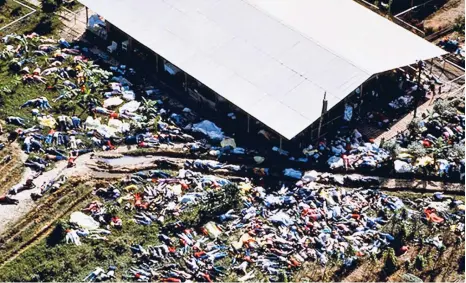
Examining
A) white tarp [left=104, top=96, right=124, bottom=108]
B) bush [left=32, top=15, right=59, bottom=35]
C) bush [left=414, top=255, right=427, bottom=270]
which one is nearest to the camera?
bush [left=414, top=255, right=427, bottom=270]

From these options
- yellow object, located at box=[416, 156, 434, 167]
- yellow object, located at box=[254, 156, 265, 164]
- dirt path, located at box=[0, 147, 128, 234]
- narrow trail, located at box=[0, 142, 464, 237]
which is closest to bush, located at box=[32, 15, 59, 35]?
dirt path, located at box=[0, 147, 128, 234]

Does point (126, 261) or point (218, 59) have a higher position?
point (218, 59)

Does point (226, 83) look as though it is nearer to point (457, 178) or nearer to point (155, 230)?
point (155, 230)

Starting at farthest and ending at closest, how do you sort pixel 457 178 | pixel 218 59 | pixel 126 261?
pixel 218 59
pixel 457 178
pixel 126 261

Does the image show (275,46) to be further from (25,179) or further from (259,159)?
(25,179)

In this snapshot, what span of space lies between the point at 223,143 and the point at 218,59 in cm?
475

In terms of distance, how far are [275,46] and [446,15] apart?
13.5 metres

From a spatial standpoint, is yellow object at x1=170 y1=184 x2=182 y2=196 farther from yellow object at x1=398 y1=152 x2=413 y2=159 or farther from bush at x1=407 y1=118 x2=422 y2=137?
bush at x1=407 y1=118 x2=422 y2=137

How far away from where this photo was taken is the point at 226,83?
4222 cm

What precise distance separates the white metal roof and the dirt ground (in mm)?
5424

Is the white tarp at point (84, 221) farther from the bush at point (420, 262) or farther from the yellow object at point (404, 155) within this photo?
the yellow object at point (404, 155)

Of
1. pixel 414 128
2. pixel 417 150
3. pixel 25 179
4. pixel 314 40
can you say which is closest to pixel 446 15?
pixel 314 40

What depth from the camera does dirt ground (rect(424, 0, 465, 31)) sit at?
50.2m

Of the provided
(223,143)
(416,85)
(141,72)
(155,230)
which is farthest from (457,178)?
(141,72)
